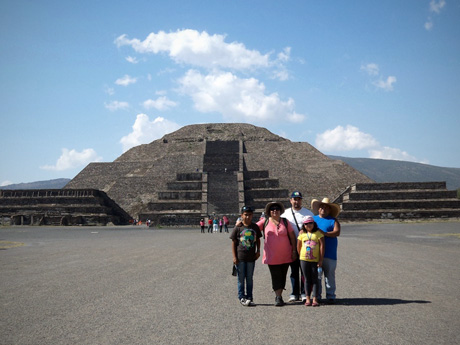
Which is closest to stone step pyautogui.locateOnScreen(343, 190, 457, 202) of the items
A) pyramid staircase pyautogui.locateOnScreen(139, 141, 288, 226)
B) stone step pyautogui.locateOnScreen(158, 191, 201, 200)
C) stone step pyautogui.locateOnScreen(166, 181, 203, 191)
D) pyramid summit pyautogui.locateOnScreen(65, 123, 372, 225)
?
pyramid summit pyautogui.locateOnScreen(65, 123, 372, 225)

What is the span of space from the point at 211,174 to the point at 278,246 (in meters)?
46.4

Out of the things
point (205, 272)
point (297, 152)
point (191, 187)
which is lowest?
point (205, 272)

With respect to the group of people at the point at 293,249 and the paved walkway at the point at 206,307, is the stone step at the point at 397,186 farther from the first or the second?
the group of people at the point at 293,249

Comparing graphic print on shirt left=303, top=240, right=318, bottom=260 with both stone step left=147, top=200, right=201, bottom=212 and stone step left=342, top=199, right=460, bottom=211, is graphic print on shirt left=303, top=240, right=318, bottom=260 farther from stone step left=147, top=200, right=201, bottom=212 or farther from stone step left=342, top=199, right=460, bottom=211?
stone step left=147, top=200, right=201, bottom=212

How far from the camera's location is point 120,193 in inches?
2222

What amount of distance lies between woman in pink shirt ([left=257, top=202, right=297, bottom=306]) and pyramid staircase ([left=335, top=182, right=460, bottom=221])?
36997 mm

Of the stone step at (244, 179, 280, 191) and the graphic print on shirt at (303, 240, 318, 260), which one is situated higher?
the stone step at (244, 179, 280, 191)

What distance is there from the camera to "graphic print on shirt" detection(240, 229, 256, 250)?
7783mm

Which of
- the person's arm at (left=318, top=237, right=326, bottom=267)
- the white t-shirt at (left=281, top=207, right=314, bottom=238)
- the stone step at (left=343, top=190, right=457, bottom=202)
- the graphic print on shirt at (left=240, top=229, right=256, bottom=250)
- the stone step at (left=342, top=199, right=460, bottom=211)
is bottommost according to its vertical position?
the person's arm at (left=318, top=237, right=326, bottom=267)

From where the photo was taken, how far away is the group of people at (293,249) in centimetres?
762

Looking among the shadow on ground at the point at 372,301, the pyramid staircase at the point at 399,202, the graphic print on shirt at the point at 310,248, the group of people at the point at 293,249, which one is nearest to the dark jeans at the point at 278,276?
the group of people at the point at 293,249

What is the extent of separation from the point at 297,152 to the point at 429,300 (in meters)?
63.7

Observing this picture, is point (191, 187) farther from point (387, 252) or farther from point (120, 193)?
point (387, 252)

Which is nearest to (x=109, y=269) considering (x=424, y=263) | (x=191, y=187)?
(x=424, y=263)
